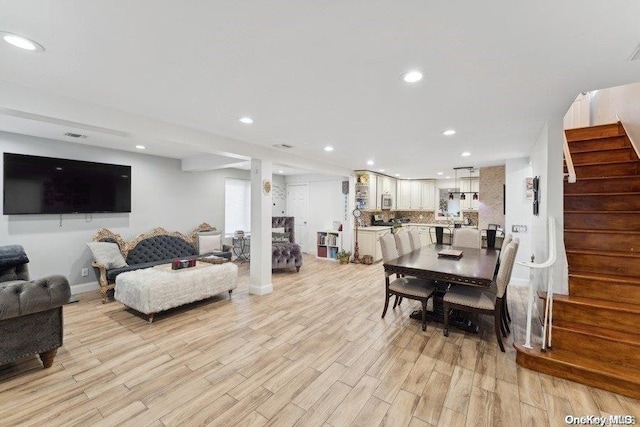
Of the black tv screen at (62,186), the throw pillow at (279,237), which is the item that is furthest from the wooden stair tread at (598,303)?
the black tv screen at (62,186)

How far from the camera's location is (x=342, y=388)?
2129mm

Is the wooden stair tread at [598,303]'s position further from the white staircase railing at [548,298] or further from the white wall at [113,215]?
the white wall at [113,215]

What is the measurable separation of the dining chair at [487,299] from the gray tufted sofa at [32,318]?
3700 mm

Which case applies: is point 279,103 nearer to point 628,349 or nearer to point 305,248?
point 628,349

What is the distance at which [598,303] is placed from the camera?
241 centimetres

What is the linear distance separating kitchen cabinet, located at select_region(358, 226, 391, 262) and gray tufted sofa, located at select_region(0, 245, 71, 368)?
5.60 m

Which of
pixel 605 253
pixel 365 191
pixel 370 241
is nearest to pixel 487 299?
pixel 605 253

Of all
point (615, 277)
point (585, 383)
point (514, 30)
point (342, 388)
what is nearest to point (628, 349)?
point (585, 383)

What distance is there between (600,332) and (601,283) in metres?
0.45

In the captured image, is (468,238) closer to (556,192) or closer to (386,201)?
(556,192)

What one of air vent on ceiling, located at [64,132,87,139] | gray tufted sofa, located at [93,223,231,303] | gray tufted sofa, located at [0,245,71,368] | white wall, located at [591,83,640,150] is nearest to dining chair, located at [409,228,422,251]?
white wall, located at [591,83,640,150]

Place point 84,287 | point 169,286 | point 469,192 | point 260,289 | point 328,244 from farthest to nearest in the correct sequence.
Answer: point 469,192 < point 328,244 < point 84,287 < point 260,289 < point 169,286

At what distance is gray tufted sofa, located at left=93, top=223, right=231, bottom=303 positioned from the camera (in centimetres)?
408

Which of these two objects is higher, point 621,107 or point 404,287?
point 621,107
